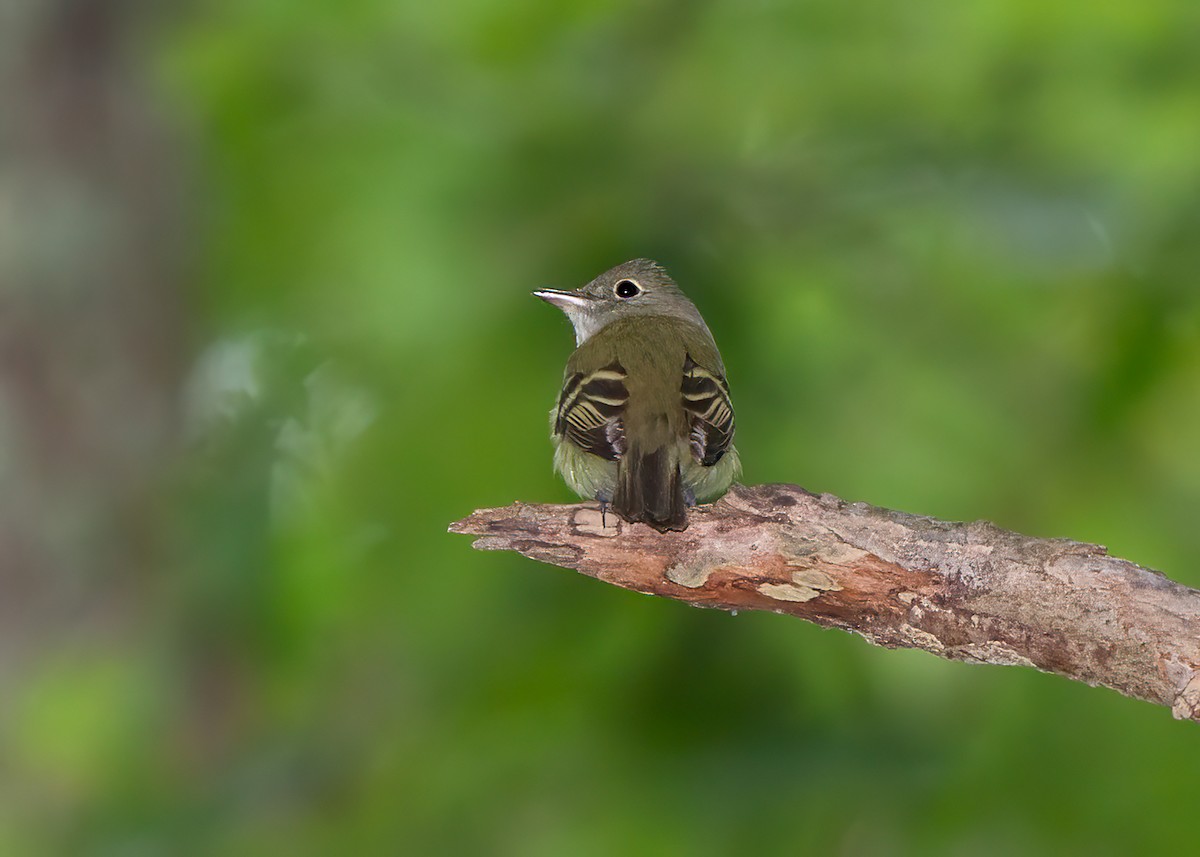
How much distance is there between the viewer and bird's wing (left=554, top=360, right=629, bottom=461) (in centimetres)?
500

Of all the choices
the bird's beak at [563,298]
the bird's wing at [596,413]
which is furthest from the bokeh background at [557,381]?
the bird's wing at [596,413]

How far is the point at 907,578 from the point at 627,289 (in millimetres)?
3095

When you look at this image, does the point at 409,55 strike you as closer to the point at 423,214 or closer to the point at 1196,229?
the point at 423,214

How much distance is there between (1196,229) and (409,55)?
11.7 ft

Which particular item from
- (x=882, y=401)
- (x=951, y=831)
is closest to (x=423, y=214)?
(x=882, y=401)

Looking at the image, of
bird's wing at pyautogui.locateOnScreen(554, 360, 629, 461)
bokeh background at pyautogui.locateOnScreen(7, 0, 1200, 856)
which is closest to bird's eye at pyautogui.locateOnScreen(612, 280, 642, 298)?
bokeh background at pyautogui.locateOnScreen(7, 0, 1200, 856)

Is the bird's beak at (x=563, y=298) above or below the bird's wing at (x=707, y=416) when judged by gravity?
above

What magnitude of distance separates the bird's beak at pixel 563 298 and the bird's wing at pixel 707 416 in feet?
3.18

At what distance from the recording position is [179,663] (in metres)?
6.77

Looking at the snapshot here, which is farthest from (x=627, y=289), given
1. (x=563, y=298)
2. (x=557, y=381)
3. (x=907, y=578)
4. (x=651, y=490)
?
(x=907, y=578)

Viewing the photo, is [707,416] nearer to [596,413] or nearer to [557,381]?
[596,413]

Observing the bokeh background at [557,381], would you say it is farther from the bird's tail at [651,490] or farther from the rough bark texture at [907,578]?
the rough bark texture at [907,578]

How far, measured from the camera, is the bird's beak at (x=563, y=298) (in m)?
6.07

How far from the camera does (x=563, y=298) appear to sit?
20.3ft
